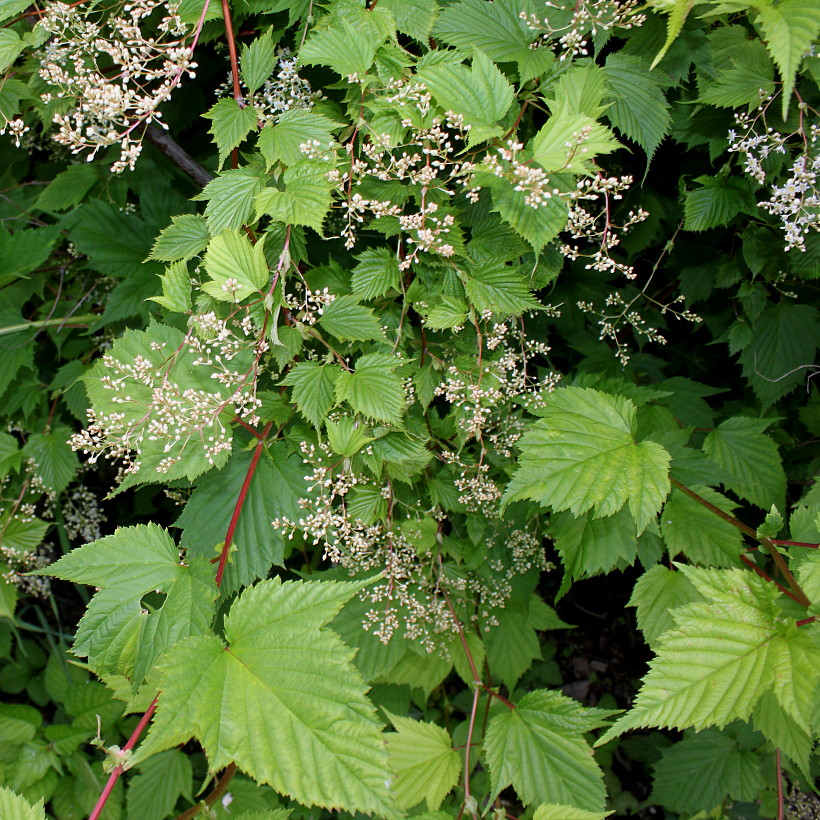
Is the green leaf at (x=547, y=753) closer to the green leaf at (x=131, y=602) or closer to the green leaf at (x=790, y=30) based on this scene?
the green leaf at (x=131, y=602)

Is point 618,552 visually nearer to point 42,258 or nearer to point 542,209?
point 542,209

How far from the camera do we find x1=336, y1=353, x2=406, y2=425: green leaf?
1.50 m

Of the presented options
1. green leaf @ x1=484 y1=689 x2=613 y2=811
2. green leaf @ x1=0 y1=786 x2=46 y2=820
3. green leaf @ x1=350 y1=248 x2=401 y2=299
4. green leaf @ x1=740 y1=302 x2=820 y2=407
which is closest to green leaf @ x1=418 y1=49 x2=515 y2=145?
green leaf @ x1=350 y1=248 x2=401 y2=299

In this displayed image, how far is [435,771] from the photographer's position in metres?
1.78

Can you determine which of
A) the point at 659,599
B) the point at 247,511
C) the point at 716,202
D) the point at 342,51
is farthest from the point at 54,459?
the point at 716,202

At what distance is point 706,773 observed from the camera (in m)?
2.38

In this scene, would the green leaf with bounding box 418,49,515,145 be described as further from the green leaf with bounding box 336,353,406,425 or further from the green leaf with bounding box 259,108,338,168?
the green leaf with bounding box 336,353,406,425

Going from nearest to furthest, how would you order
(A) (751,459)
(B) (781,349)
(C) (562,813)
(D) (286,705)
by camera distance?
(D) (286,705), (C) (562,813), (A) (751,459), (B) (781,349)

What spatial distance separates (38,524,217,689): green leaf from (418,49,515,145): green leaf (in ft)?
4.14

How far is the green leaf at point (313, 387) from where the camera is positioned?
5.11ft

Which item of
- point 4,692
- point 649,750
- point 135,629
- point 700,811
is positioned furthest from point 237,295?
point 4,692

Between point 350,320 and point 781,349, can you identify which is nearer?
point 350,320

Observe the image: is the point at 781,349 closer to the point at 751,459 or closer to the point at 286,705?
the point at 751,459

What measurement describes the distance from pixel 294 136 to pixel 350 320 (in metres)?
0.48
